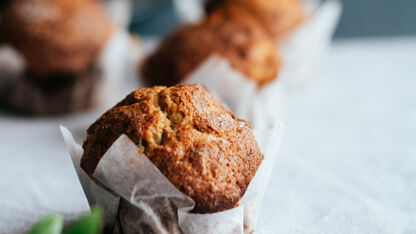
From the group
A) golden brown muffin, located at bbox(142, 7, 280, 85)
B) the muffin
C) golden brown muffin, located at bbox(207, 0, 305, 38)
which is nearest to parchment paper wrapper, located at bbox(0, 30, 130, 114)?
the muffin

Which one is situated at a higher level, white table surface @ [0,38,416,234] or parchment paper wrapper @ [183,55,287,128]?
parchment paper wrapper @ [183,55,287,128]

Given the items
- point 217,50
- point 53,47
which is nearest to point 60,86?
point 53,47

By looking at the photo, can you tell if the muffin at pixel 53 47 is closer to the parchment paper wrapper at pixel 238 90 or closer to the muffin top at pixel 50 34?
the muffin top at pixel 50 34

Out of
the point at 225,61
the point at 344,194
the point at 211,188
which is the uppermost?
the point at 225,61

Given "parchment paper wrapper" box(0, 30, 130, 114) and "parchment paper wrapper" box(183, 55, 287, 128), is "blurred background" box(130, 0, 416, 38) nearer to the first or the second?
"parchment paper wrapper" box(0, 30, 130, 114)

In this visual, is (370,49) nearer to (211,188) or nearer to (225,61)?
(225,61)

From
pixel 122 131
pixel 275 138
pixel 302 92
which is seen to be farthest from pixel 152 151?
pixel 302 92

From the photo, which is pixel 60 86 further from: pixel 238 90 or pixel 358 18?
pixel 358 18

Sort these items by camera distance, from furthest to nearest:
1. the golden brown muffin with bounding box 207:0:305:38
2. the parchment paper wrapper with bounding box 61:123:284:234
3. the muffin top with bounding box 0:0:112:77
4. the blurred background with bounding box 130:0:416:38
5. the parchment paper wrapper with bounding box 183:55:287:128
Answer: the blurred background with bounding box 130:0:416:38 → the golden brown muffin with bounding box 207:0:305:38 → the muffin top with bounding box 0:0:112:77 → the parchment paper wrapper with bounding box 183:55:287:128 → the parchment paper wrapper with bounding box 61:123:284:234
